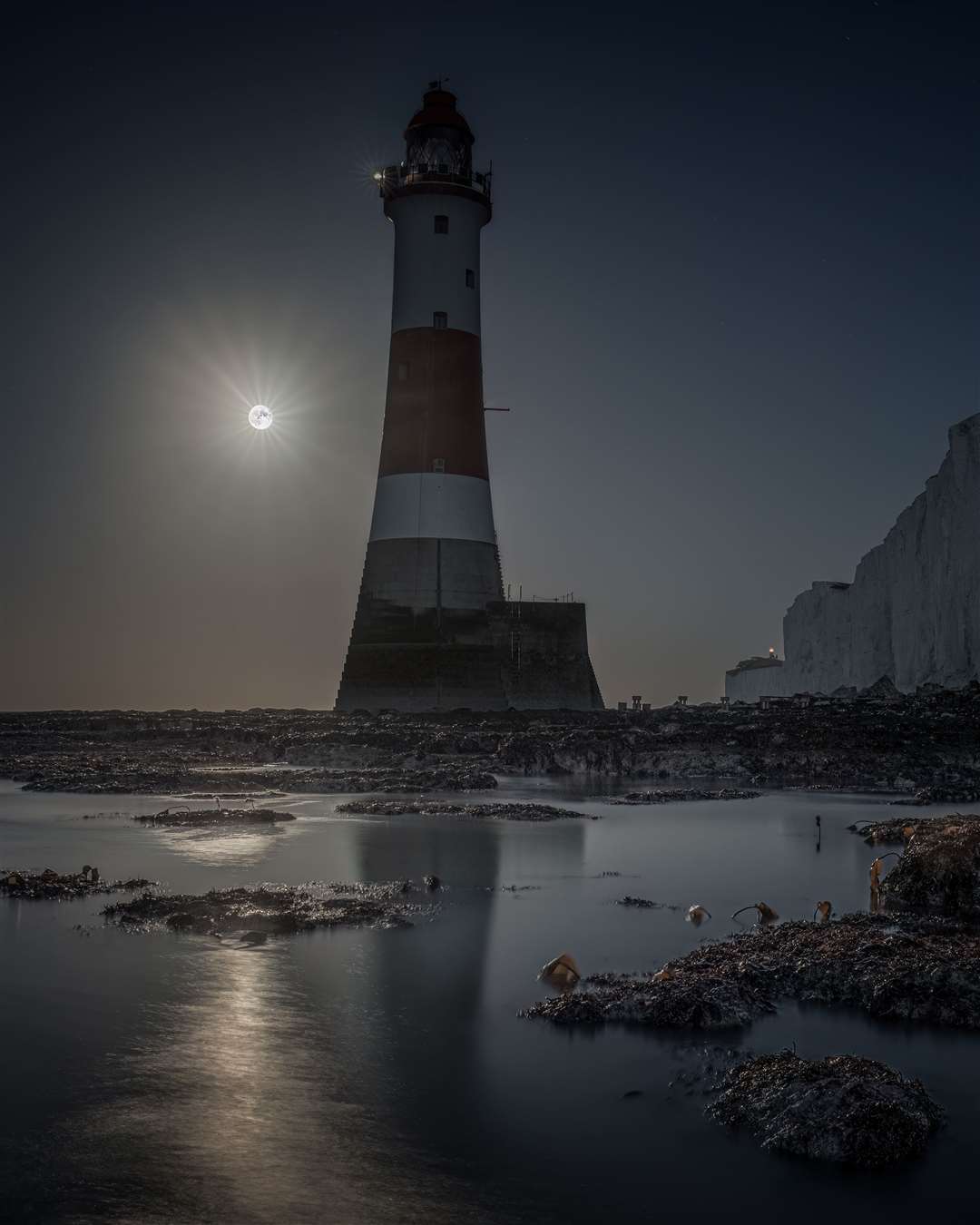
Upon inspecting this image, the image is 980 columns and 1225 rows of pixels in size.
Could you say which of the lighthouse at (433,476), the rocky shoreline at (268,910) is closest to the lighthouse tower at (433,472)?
the lighthouse at (433,476)

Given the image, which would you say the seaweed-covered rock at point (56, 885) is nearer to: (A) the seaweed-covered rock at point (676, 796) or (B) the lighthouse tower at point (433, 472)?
(A) the seaweed-covered rock at point (676, 796)

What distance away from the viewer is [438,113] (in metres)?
36.3

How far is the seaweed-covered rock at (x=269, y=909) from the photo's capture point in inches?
319

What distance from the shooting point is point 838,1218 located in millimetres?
3906

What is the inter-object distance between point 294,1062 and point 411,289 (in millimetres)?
32008

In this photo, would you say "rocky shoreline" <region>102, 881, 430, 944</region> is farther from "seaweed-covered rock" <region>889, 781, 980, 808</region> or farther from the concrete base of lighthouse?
Result: the concrete base of lighthouse

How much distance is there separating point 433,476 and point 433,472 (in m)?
0.14

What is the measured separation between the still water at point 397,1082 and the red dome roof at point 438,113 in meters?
31.6

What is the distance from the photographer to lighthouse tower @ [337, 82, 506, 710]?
34.8m

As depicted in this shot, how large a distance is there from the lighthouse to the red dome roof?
110mm

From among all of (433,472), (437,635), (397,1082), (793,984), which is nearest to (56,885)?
(397,1082)

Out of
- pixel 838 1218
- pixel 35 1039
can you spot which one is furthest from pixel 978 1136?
pixel 35 1039

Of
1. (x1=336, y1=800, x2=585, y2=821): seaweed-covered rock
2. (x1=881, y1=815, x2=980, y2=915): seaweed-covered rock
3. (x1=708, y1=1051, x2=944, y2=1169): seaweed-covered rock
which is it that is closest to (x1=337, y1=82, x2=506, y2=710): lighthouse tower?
(x1=336, y1=800, x2=585, y2=821): seaweed-covered rock

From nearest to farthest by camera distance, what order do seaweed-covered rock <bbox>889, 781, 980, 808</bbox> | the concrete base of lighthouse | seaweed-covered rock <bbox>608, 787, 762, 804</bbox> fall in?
seaweed-covered rock <bbox>889, 781, 980, 808</bbox>, seaweed-covered rock <bbox>608, 787, 762, 804</bbox>, the concrete base of lighthouse
